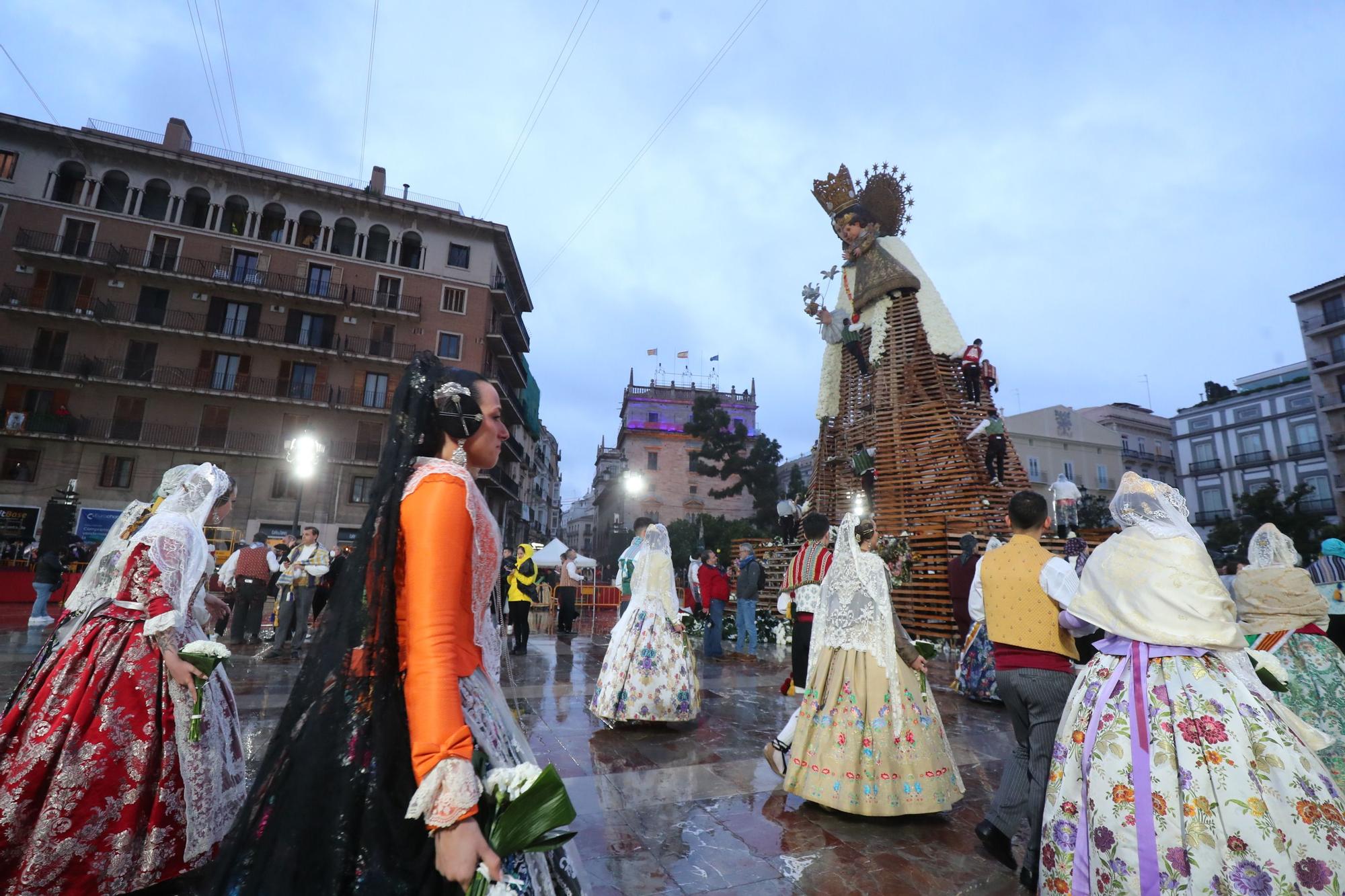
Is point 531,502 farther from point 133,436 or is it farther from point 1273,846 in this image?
point 1273,846

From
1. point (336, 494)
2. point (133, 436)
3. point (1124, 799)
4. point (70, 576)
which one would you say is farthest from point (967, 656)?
point (133, 436)

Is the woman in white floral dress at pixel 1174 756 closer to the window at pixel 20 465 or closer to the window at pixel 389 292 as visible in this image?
the window at pixel 389 292

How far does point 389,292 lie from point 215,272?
678 centimetres

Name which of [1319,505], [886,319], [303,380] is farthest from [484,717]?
[1319,505]

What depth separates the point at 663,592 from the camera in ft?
19.6

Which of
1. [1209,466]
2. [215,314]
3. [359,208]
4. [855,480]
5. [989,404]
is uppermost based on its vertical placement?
[359,208]

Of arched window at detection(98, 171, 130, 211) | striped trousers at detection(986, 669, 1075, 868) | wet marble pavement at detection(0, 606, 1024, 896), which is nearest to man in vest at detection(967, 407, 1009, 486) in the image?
wet marble pavement at detection(0, 606, 1024, 896)

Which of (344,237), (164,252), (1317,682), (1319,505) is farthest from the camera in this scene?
(1319,505)

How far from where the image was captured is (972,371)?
11.7 meters

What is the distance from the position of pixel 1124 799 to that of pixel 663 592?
160 inches

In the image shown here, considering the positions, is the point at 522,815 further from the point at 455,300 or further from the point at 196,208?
the point at 196,208

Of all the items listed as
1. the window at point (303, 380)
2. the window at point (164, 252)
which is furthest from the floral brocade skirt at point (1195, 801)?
the window at point (164, 252)

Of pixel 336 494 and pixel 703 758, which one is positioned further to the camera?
pixel 336 494

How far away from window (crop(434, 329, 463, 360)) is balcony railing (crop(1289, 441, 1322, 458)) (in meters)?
45.4
